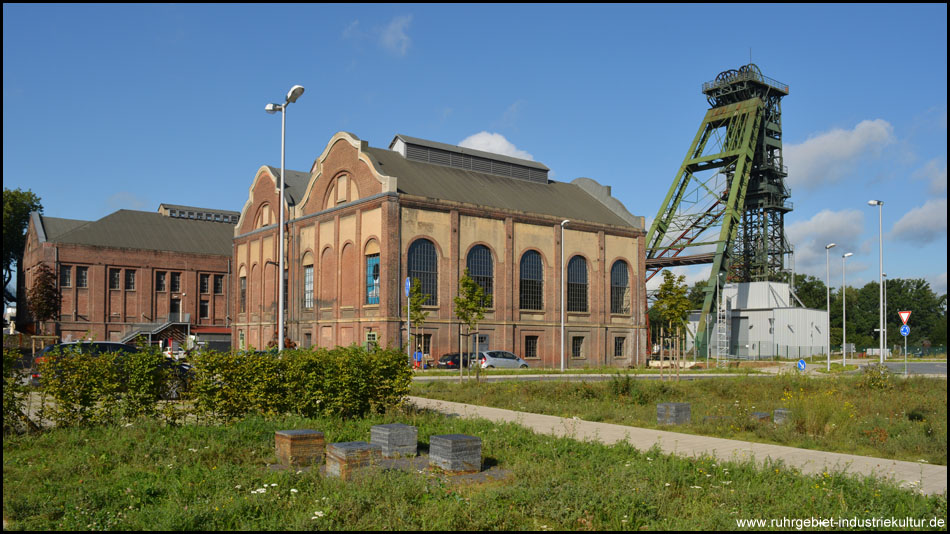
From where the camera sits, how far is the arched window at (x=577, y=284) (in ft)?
168

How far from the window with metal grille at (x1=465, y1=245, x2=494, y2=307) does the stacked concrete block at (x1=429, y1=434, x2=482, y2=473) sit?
119 feet

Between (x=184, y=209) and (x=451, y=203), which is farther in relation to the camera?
(x=184, y=209)

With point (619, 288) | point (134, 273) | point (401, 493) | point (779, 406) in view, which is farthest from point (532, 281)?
point (401, 493)

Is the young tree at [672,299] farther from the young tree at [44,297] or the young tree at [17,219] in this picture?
the young tree at [17,219]

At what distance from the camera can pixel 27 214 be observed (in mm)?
71812

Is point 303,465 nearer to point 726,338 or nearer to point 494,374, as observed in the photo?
point 494,374

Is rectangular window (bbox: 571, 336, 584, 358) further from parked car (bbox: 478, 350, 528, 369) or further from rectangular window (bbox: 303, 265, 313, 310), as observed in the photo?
rectangular window (bbox: 303, 265, 313, 310)

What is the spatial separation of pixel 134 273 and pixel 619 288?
40.6 m

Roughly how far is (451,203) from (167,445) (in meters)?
35.2

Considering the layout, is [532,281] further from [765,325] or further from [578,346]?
[765,325]

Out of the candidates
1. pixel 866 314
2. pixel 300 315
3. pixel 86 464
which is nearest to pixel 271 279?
pixel 300 315

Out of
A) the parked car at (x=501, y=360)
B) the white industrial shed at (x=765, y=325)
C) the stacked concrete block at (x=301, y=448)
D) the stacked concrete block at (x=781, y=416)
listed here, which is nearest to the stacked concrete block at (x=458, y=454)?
the stacked concrete block at (x=301, y=448)

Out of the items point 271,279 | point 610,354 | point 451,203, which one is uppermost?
point 451,203

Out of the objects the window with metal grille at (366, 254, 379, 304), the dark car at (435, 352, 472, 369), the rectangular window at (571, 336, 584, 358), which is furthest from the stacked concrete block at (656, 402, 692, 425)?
the rectangular window at (571, 336, 584, 358)
